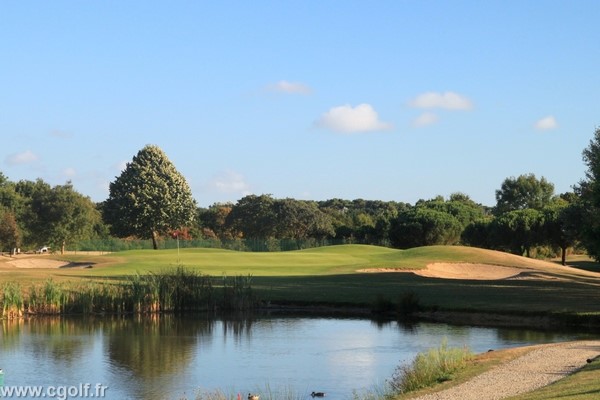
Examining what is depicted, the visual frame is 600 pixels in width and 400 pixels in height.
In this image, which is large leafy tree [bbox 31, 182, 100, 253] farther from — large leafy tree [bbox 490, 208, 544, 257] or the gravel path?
the gravel path

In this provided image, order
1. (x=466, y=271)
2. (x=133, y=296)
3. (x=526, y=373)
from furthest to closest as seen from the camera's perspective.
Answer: (x=466, y=271) → (x=133, y=296) → (x=526, y=373)

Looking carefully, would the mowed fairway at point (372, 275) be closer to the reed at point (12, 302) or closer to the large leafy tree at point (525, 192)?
the reed at point (12, 302)

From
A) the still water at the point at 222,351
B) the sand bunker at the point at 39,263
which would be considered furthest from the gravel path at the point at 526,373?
the sand bunker at the point at 39,263

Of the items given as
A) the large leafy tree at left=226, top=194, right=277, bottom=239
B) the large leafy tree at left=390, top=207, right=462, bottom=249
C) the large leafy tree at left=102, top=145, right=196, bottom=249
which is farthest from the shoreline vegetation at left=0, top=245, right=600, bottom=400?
the large leafy tree at left=226, top=194, right=277, bottom=239

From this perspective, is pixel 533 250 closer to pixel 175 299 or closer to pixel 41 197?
pixel 41 197

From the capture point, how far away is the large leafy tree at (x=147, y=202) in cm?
9106

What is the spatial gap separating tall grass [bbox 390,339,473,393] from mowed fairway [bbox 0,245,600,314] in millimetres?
14137

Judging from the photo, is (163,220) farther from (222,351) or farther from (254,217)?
(222,351)

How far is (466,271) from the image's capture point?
201ft

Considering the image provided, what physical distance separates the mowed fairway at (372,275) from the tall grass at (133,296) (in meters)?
2.28

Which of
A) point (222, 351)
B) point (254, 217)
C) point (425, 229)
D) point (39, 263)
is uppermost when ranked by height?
point (254, 217)

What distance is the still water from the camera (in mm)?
23312

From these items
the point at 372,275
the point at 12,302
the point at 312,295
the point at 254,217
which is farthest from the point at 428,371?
the point at 254,217

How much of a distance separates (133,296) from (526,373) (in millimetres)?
22696
